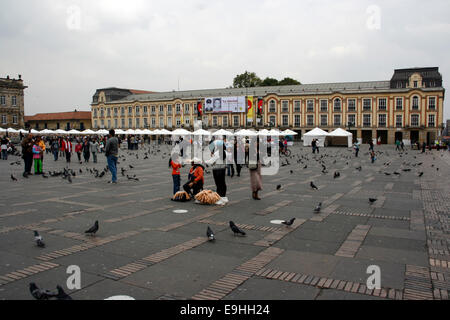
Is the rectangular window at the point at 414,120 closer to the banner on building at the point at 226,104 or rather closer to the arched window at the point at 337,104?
the arched window at the point at 337,104

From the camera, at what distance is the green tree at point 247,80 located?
279 feet

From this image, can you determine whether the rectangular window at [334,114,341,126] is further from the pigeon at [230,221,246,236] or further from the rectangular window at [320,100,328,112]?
the pigeon at [230,221,246,236]

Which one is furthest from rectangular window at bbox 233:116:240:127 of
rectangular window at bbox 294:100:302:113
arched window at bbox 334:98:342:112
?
arched window at bbox 334:98:342:112

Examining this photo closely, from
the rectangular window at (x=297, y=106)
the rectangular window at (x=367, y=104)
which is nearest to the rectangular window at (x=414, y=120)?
the rectangular window at (x=367, y=104)

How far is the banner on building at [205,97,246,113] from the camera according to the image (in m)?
65.5

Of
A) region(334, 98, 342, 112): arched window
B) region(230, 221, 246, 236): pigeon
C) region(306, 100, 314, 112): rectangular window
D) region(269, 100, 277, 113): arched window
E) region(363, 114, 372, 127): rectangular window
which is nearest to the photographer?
region(230, 221, 246, 236): pigeon

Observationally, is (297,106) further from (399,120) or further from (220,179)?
(220,179)

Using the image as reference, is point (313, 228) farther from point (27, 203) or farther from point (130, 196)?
point (27, 203)

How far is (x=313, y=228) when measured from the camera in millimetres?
6672

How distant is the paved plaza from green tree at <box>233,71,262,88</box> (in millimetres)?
77047

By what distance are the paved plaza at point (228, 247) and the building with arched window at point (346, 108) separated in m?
42.3

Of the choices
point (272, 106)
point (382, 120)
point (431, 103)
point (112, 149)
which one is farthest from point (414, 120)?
point (112, 149)

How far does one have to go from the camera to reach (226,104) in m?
66.2
